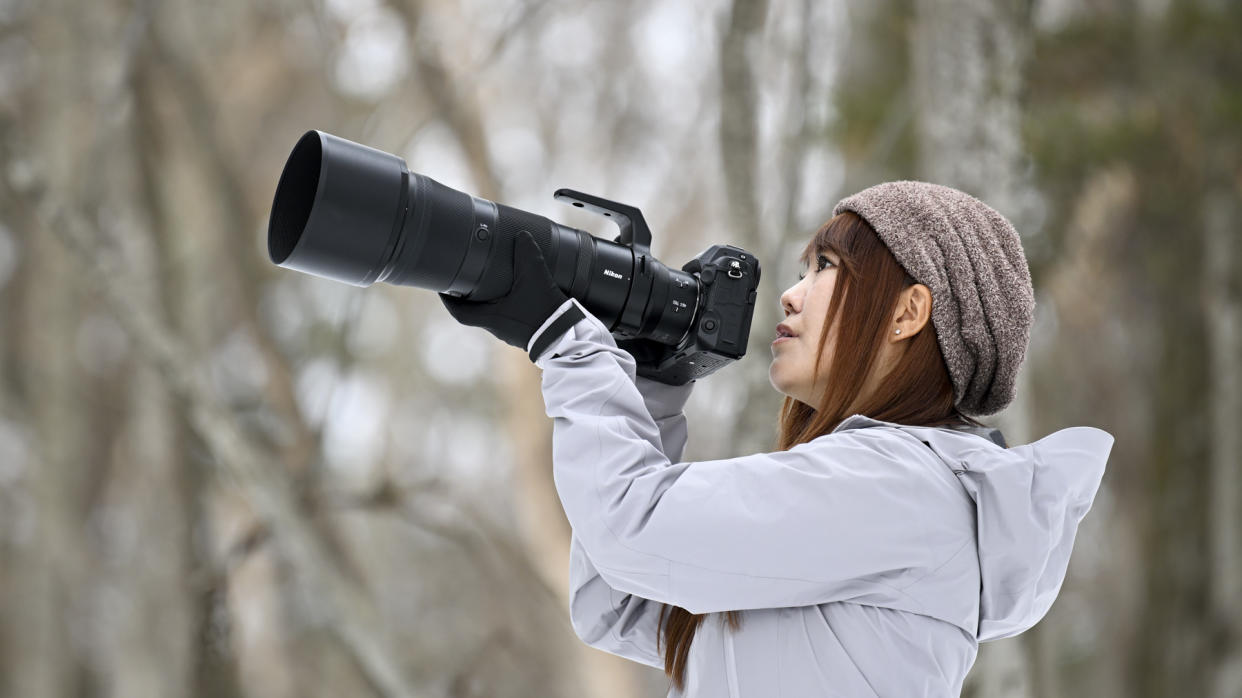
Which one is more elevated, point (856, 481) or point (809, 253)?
point (809, 253)

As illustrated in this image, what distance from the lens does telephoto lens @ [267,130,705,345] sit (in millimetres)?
1308

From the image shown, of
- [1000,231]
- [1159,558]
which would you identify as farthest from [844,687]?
[1159,558]

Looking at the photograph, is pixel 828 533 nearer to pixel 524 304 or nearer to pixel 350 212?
pixel 524 304

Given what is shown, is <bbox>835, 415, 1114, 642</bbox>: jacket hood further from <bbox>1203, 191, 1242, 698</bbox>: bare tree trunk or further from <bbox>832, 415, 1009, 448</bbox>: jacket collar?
<bbox>1203, 191, 1242, 698</bbox>: bare tree trunk

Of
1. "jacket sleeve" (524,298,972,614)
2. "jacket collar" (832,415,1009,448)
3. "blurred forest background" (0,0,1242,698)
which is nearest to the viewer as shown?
"jacket sleeve" (524,298,972,614)

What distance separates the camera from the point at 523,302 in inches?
52.5

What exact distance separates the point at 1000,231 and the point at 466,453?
10.4m

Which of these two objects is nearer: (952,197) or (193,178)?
(952,197)

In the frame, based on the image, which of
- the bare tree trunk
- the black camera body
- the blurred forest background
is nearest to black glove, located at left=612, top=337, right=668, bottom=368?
the black camera body

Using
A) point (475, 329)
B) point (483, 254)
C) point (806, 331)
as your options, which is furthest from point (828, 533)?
point (475, 329)

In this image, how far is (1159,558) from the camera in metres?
7.70

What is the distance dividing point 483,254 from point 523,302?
0.08m

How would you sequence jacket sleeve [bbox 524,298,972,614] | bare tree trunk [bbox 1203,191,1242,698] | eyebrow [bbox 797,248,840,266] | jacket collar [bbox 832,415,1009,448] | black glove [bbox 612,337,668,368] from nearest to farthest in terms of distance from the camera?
jacket sleeve [bbox 524,298,972,614], jacket collar [bbox 832,415,1009,448], eyebrow [bbox 797,248,840,266], black glove [bbox 612,337,668,368], bare tree trunk [bbox 1203,191,1242,698]

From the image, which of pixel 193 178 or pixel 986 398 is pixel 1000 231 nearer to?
pixel 986 398
